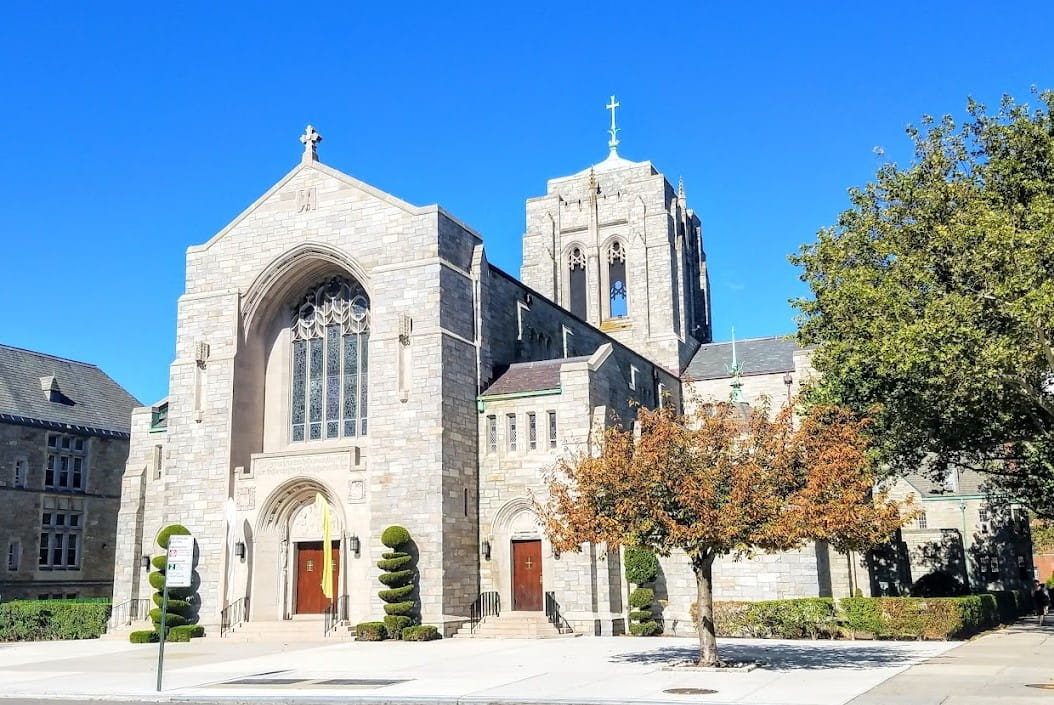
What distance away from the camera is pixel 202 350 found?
3275 centimetres

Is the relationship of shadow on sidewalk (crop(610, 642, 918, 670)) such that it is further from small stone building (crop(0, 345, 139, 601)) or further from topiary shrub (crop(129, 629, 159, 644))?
small stone building (crop(0, 345, 139, 601))

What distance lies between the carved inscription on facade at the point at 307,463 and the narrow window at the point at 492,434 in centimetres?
420

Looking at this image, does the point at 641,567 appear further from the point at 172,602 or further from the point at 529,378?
the point at 172,602

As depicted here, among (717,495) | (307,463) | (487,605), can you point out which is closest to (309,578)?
(307,463)

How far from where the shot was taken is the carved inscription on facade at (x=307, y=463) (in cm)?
3017

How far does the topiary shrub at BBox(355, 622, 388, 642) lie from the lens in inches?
1068

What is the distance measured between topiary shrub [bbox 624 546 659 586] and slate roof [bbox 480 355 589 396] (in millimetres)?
5435

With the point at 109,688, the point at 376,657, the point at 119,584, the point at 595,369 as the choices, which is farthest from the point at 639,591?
the point at 119,584

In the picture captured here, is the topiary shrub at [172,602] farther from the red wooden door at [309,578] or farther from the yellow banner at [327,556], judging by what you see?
the yellow banner at [327,556]

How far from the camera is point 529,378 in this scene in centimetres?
3123

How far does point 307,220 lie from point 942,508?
28849 millimetres

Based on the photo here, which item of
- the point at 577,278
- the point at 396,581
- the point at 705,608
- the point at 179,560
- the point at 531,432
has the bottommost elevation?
the point at 705,608

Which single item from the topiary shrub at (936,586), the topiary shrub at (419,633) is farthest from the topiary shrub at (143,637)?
the topiary shrub at (936,586)

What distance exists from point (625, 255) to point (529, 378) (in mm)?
24208
